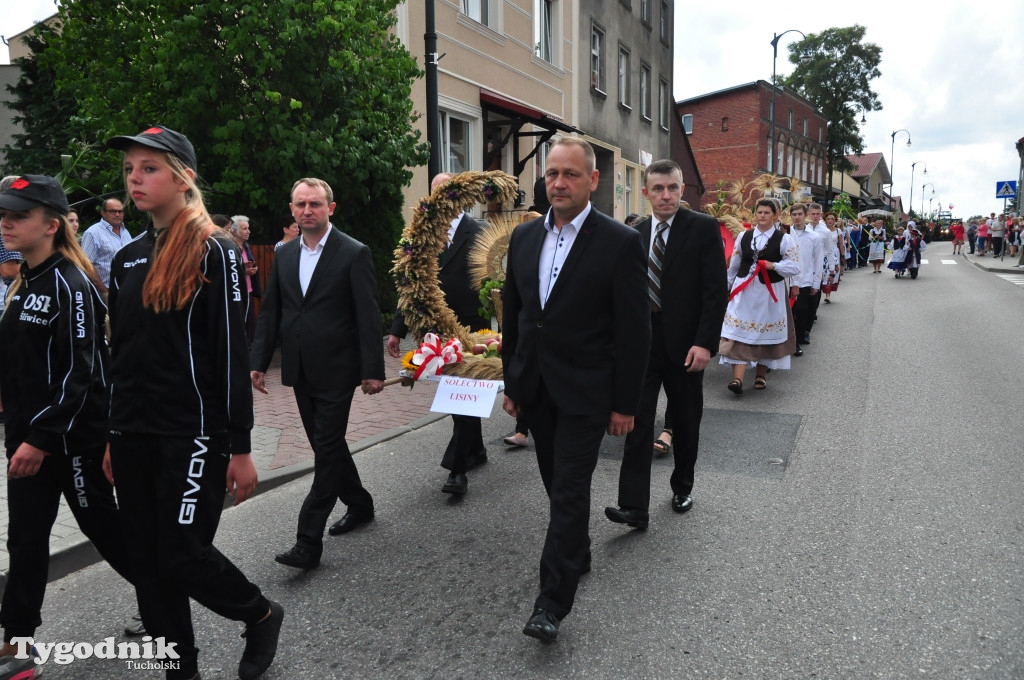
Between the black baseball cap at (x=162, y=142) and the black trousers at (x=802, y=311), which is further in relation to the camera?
the black trousers at (x=802, y=311)

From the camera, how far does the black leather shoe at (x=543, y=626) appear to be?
3041 millimetres

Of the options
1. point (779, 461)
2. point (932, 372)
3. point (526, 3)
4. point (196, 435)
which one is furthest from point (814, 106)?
point (196, 435)

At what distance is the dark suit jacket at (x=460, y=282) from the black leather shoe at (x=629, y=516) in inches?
69.8

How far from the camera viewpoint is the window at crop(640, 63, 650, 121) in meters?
26.6

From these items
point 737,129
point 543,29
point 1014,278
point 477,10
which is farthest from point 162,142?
point 737,129

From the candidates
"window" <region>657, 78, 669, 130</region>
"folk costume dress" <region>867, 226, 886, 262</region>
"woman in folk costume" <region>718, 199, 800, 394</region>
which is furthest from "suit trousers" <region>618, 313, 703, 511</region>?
"window" <region>657, 78, 669, 130</region>

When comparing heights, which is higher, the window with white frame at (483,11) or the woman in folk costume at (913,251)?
the window with white frame at (483,11)

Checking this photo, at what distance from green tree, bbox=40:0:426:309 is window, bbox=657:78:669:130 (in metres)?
20.0

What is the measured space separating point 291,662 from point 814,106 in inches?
2457

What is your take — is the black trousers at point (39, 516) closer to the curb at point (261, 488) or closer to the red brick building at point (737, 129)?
the curb at point (261, 488)

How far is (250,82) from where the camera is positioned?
29.9 feet

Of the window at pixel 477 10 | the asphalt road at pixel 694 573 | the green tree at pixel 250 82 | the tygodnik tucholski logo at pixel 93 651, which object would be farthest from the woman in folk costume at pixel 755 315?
the window at pixel 477 10

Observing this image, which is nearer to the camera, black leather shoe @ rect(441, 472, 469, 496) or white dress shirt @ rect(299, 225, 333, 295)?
white dress shirt @ rect(299, 225, 333, 295)

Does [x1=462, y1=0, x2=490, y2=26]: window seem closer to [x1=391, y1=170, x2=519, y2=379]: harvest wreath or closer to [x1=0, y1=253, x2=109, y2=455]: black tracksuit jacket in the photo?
[x1=391, y1=170, x2=519, y2=379]: harvest wreath
